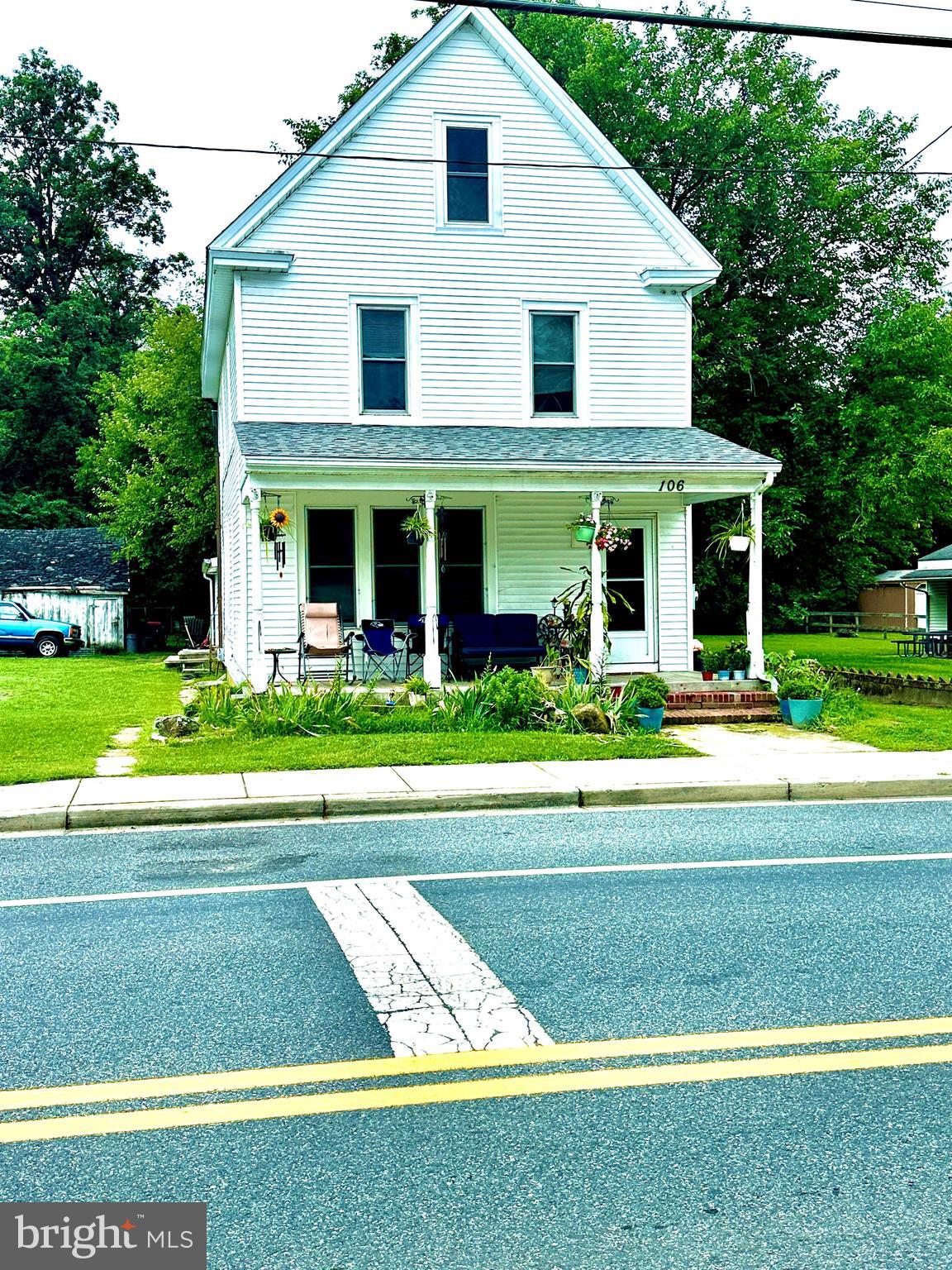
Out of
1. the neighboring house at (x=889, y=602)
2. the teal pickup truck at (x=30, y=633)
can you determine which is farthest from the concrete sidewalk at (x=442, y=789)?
the neighboring house at (x=889, y=602)

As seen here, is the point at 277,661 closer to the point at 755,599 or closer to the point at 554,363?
the point at 554,363

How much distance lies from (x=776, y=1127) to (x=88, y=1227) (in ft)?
6.80

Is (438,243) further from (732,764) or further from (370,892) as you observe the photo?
(370,892)

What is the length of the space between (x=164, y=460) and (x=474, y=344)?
19.5 m

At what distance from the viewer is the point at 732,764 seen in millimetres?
11523

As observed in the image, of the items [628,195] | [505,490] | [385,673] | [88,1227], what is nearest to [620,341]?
[628,195]

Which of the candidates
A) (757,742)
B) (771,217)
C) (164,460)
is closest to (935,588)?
(771,217)

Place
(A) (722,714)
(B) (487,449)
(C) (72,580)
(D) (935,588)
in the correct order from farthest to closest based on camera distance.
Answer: (D) (935,588)
(C) (72,580)
(B) (487,449)
(A) (722,714)

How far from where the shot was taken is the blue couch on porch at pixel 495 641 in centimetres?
1697

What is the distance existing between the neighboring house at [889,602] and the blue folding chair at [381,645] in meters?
32.4

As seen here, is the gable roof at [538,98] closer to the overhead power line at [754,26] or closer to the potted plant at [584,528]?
the potted plant at [584,528]

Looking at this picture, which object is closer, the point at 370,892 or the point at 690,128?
the point at 370,892

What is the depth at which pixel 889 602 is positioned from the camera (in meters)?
55.5

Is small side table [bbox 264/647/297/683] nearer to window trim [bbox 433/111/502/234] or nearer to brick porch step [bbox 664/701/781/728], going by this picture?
brick porch step [bbox 664/701/781/728]
